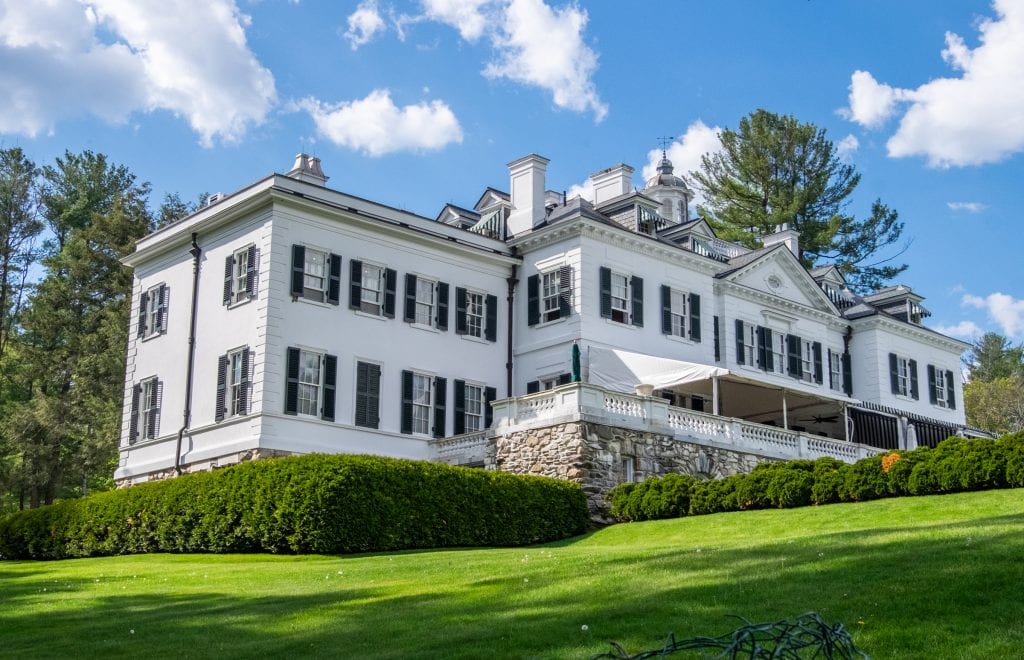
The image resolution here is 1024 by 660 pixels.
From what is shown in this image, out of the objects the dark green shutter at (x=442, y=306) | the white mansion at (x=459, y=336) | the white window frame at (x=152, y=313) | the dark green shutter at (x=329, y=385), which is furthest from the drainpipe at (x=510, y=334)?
the white window frame at (x=152, y=313)

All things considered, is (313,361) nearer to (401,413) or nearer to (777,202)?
(401,413)

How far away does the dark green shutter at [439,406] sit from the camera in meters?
32.3

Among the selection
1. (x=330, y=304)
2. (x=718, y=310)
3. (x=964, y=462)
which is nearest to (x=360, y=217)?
(x=330, y=304)

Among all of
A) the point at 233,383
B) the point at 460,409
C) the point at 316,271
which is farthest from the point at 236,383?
the point at 460,409

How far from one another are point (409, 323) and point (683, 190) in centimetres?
1981

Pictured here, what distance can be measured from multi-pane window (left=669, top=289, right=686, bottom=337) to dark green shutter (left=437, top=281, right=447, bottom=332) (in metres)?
7.25

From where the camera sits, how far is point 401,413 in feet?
103

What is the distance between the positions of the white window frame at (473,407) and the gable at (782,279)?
Result: 991cm

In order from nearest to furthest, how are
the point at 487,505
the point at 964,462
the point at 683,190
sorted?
the point at 964,462, the point at 487,505, the point at 683,190

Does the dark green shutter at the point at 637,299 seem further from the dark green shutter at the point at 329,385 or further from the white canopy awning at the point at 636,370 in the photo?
the dark green shutter at the point at 329,385

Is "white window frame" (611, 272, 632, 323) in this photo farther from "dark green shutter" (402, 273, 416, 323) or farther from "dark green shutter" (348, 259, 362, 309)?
"dark green shutter" (348, 259, 362, 309)

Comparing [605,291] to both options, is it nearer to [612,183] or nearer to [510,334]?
[510,334]

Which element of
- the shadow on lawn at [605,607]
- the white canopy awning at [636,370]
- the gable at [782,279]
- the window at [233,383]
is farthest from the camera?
the gable at [782,279]

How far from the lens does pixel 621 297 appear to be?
3488cm
